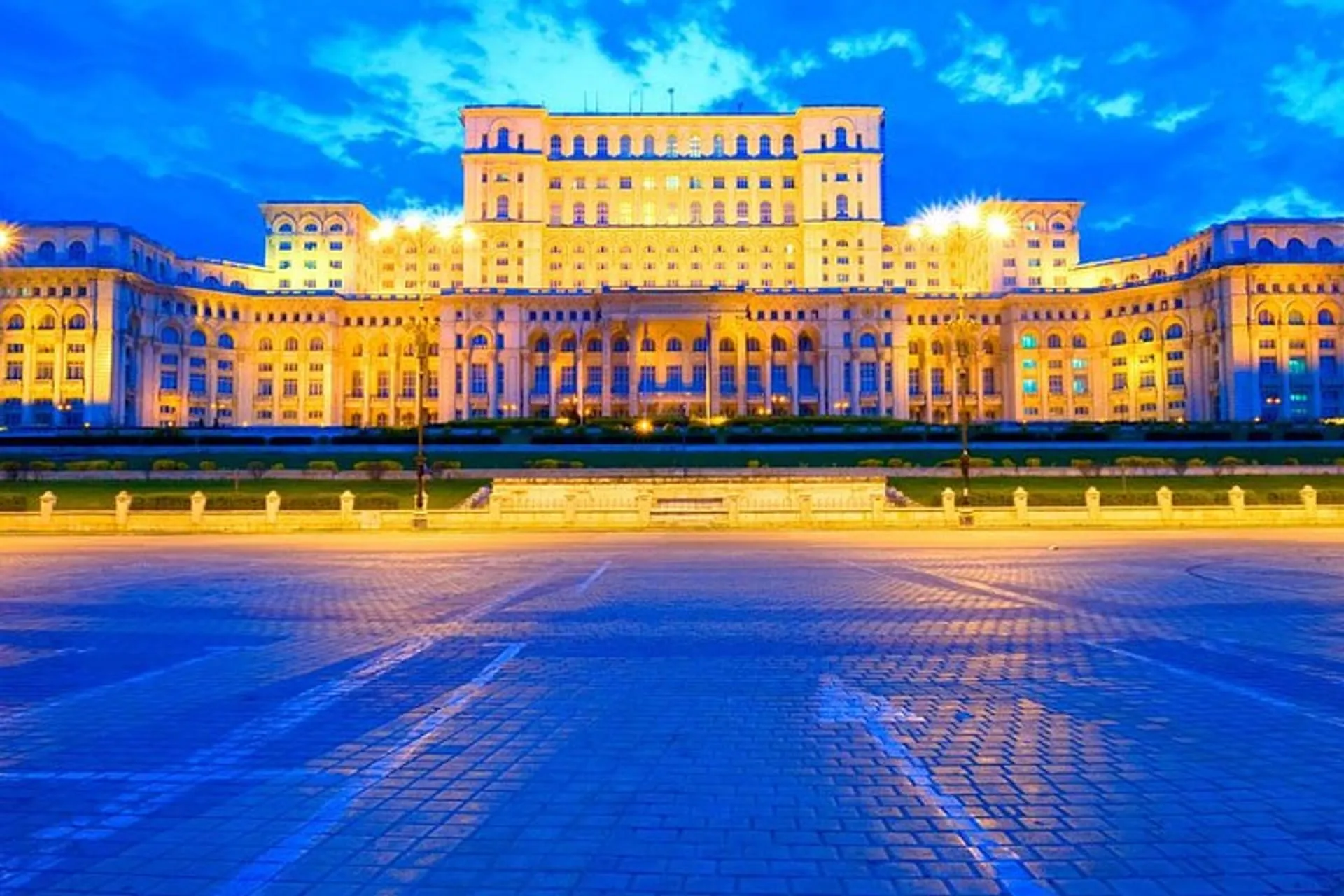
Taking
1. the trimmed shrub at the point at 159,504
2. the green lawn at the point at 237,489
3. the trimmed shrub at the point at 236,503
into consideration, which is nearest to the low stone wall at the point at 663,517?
the trimmed shrub at the point at 159,504

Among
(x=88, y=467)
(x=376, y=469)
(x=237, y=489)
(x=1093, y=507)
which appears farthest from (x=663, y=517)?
(x=88, y=467)

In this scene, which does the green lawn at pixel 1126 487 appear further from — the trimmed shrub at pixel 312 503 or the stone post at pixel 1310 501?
the trimmed shrub at pixel 312 503

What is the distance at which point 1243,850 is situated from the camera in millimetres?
4562

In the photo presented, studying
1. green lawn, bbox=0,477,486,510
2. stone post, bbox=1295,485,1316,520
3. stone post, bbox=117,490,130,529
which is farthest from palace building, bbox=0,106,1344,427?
stone post, bbox=117,490,130,529

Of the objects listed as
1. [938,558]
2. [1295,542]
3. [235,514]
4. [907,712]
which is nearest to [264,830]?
[907,712]

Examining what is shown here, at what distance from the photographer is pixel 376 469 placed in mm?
46781

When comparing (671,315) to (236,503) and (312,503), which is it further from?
(236,503)

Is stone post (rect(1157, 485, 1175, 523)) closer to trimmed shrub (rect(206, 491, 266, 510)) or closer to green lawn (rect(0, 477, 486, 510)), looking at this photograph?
green lawn (rect(0, 477, 486, 510))

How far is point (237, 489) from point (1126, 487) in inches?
1610

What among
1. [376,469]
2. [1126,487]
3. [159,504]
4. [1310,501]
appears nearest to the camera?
[1310,501]

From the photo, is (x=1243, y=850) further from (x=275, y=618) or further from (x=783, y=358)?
(x=783, y=358)

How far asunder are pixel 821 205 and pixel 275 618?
99.7 meters

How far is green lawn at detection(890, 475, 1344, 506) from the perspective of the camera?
116 ft

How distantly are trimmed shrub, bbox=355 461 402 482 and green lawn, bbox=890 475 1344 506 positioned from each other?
2540cm
